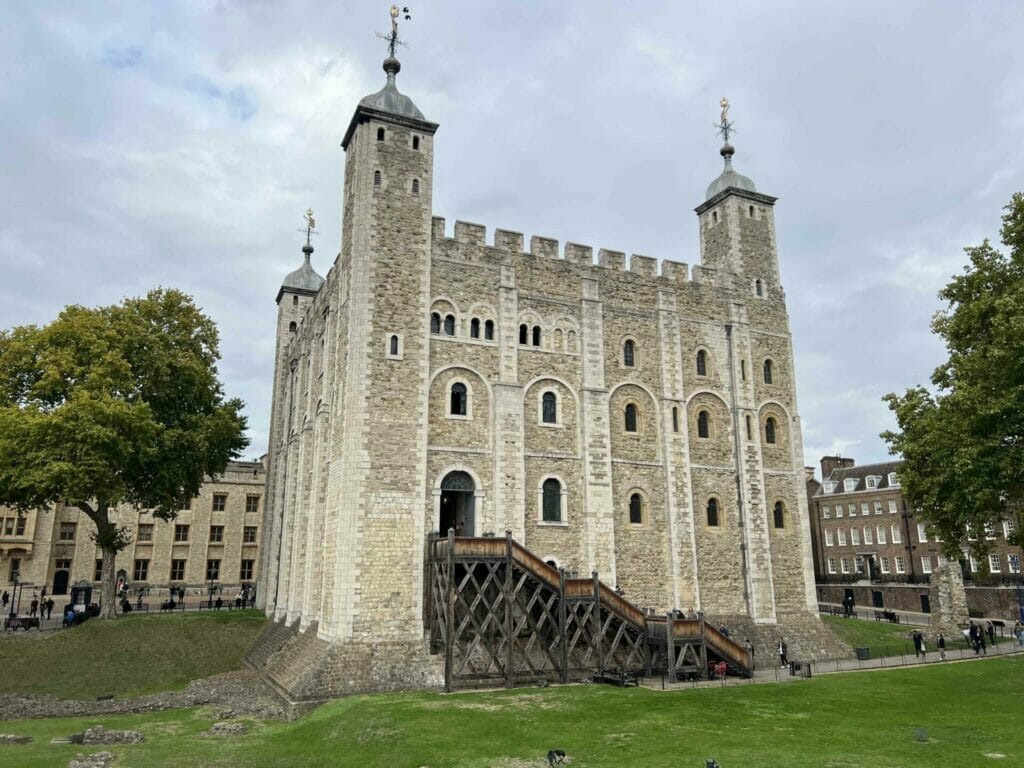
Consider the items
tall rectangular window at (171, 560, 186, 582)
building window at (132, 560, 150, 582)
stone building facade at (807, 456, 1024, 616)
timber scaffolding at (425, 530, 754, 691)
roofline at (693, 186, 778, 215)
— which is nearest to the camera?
timber scaffolding at (425, 530, 754, 691)

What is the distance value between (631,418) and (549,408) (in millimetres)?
3917

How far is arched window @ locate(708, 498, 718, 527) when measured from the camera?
103 ft

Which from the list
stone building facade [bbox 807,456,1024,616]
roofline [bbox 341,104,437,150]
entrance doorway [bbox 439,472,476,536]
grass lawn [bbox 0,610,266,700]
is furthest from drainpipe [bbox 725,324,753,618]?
grass lawn [bbox 0,610,266,700]

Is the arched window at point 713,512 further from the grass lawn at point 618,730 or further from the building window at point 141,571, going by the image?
the building window at point 141,571

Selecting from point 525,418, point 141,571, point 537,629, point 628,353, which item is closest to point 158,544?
point 141,571

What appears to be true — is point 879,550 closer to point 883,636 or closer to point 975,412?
point 883,636

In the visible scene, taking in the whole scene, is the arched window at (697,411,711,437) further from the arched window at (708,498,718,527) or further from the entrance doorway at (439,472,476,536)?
the entrance doorway at (439,472,476,536)

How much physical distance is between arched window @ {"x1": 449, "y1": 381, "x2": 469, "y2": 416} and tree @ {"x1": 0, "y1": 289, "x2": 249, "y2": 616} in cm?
1414

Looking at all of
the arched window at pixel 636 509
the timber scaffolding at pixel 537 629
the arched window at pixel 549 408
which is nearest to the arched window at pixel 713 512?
the arched window at pixel 636 509

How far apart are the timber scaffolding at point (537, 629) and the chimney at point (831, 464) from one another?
44281mm

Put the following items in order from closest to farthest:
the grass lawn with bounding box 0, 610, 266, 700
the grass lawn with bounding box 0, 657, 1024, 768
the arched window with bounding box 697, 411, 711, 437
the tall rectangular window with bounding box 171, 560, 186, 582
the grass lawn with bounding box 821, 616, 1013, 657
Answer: the grass lawn with bounding box 0, 657, 1024, 768
the grass lawn with bounding box 0, 610, 266, 700
the arched window with bounding box 697, 411, 711, 437
the grass lawn with bounding box 821, 616, 1013, 657
the tall rectangular window with bounding box 171, 560, 186, 582

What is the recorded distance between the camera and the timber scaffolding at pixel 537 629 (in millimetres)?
23078

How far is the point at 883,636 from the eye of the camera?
3559 centimetres

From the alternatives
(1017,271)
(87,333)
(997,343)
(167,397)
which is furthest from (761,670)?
(87,333)
